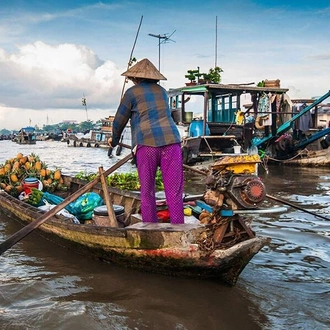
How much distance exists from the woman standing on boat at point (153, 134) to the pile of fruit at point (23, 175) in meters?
3.43

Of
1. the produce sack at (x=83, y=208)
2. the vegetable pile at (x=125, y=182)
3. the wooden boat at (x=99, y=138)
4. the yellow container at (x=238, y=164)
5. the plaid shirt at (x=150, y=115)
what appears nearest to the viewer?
the yellow container at (x=238, y=164)

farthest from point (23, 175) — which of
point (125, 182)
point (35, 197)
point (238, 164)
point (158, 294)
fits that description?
point (238, 164)

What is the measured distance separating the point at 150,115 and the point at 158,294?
5.29 ft

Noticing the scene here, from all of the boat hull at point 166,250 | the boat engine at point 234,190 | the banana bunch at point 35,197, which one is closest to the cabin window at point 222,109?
the banana bunch at point 35,197

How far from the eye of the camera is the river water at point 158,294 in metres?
3.09

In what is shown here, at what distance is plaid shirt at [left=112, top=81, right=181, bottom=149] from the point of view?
12.2 ft

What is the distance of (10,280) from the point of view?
13.0 ft

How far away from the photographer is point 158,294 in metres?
3.56

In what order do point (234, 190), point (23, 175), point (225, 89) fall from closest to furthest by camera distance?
point (234, 190) → point (23, 175) → point (225, 89)

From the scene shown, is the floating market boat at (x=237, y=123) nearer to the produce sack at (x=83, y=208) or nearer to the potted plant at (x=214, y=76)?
the potted plant at (x=214, y=76)

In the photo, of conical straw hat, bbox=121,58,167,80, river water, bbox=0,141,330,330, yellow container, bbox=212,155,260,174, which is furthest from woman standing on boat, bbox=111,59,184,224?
river water, bbox=0,141,330,330

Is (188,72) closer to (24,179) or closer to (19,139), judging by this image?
(24,179)

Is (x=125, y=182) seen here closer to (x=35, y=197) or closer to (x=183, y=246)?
(x=35, y=197)

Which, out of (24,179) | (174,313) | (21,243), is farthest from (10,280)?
(24,179)
